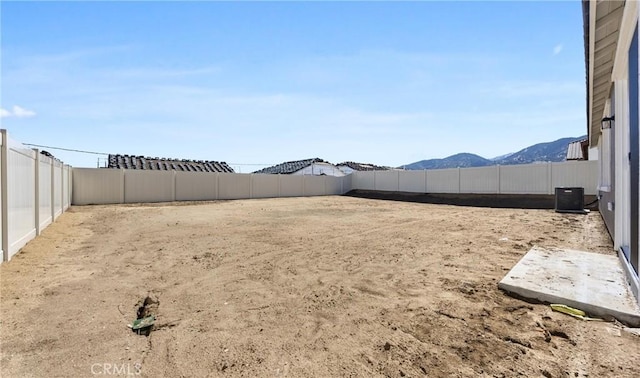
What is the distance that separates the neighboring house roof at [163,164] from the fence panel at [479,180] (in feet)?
55.9

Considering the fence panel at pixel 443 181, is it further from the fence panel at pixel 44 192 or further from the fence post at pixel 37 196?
the fence post at pixel 37 196

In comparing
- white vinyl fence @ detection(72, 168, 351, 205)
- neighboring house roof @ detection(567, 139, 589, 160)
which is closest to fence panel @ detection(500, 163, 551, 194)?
neighboring house roof @ detection(567, 139, 589, 160)

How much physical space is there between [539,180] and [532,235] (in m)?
11.5

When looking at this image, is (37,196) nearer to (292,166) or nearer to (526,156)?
(292,166)

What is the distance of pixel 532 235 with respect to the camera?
7.37 m

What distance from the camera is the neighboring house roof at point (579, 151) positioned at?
2102cm

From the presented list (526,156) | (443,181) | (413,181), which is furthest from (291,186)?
(526,156)

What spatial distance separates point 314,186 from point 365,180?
169 inches

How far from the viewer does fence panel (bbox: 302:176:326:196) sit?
25.3 m

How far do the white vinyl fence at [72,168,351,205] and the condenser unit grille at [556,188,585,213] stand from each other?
631 inches

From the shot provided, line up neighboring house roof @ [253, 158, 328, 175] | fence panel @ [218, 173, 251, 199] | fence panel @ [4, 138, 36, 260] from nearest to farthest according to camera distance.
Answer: fence panel @ [4, 138, 36, 260]
fence panel @ [218, 173, 251, 199]
neighboring house roof @ [253, 158, 328, 175]

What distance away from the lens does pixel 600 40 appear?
168 inches

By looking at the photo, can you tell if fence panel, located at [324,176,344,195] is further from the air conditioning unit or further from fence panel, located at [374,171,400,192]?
the air conditioning unit

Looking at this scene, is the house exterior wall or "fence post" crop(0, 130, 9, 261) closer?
the house exterior wall
